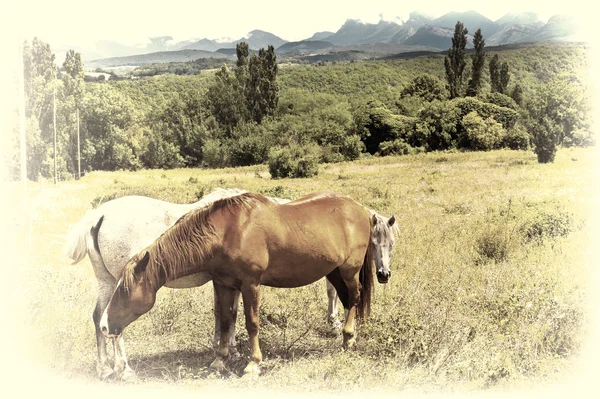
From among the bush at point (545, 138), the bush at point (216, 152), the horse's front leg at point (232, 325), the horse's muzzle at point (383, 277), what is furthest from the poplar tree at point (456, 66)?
the horse's front leg at point (232, 325)

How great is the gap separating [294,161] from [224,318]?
13.1 ft

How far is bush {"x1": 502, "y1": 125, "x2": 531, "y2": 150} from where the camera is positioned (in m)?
11.7

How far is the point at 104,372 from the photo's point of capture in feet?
17.8

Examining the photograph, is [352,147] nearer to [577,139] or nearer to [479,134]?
[479,134]

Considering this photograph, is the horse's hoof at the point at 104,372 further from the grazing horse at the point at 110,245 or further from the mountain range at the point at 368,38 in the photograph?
the mountain range at the point at 368,38

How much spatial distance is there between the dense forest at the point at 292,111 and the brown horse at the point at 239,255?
131 inches

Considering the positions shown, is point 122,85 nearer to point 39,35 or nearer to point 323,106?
point 39,35

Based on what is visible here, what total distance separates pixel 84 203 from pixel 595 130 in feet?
30.4

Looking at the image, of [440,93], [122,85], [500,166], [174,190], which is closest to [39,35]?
[122,85]

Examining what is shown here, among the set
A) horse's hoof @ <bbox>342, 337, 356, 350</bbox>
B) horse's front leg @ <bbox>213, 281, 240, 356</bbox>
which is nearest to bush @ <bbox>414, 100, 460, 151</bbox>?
horse's hoof @ <bbox>342, 337, 356, 350</bbox>

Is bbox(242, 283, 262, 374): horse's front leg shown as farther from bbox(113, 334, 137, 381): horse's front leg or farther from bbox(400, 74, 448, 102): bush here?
bbox(400, 74, 448, 102): bush

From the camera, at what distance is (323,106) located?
409 inches

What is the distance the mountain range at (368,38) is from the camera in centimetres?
886

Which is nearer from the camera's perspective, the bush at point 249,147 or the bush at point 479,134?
the bush at point 249,147
